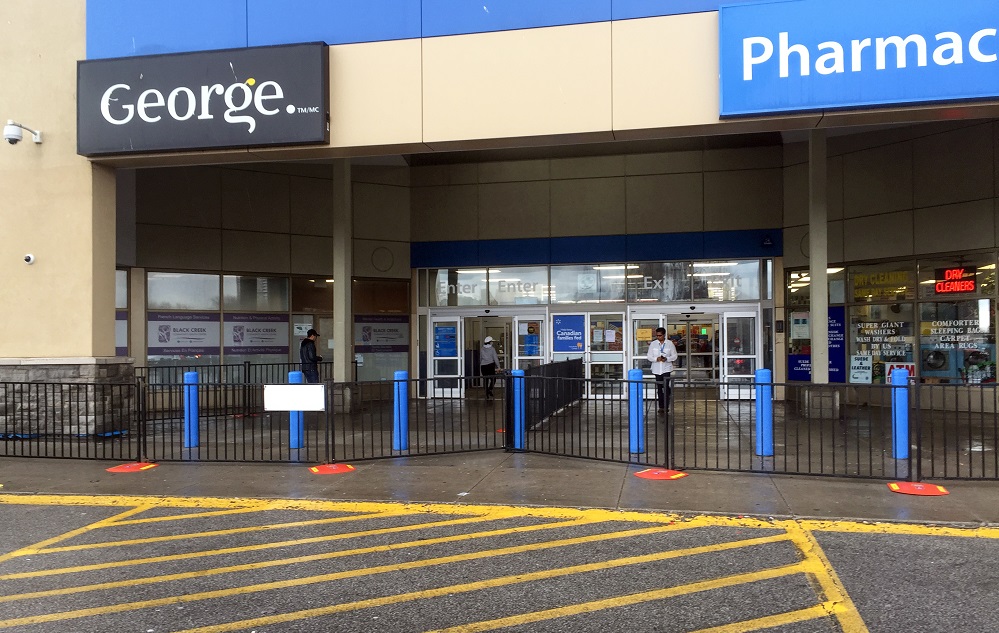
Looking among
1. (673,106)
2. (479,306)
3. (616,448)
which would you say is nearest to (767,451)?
(616,448)

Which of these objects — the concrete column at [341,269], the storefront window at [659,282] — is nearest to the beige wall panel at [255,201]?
the concrete column at [341,269]

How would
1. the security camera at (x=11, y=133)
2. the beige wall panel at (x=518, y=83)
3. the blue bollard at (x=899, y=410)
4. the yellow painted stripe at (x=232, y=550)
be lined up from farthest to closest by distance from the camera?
1. the security camera at (x=11, y=133)
2. the beige wall panel at (x=518, y=83)
3. the blue bollard at (x=899, y=410)
4. the yellow painted stripe at (x=232, y=550)

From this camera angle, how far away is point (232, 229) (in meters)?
17.5

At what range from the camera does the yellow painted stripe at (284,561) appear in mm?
5184

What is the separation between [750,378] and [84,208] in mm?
14927

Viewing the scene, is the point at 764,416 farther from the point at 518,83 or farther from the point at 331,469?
the point at 518,83

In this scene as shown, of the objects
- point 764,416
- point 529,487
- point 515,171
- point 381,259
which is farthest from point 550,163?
point 529,487

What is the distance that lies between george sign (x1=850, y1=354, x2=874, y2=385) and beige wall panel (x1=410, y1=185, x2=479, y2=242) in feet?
31.9

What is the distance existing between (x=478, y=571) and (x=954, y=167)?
1415 centimetres

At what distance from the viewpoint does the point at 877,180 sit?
1599 centimetres

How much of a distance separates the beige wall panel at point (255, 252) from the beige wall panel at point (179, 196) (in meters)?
0.60

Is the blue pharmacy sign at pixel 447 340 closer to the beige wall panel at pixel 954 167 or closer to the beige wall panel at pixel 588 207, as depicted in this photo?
the beige wall panel at pixel 588 207

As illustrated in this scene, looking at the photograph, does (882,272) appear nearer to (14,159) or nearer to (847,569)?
(847,569)

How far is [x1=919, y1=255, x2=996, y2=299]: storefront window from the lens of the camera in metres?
14.3
